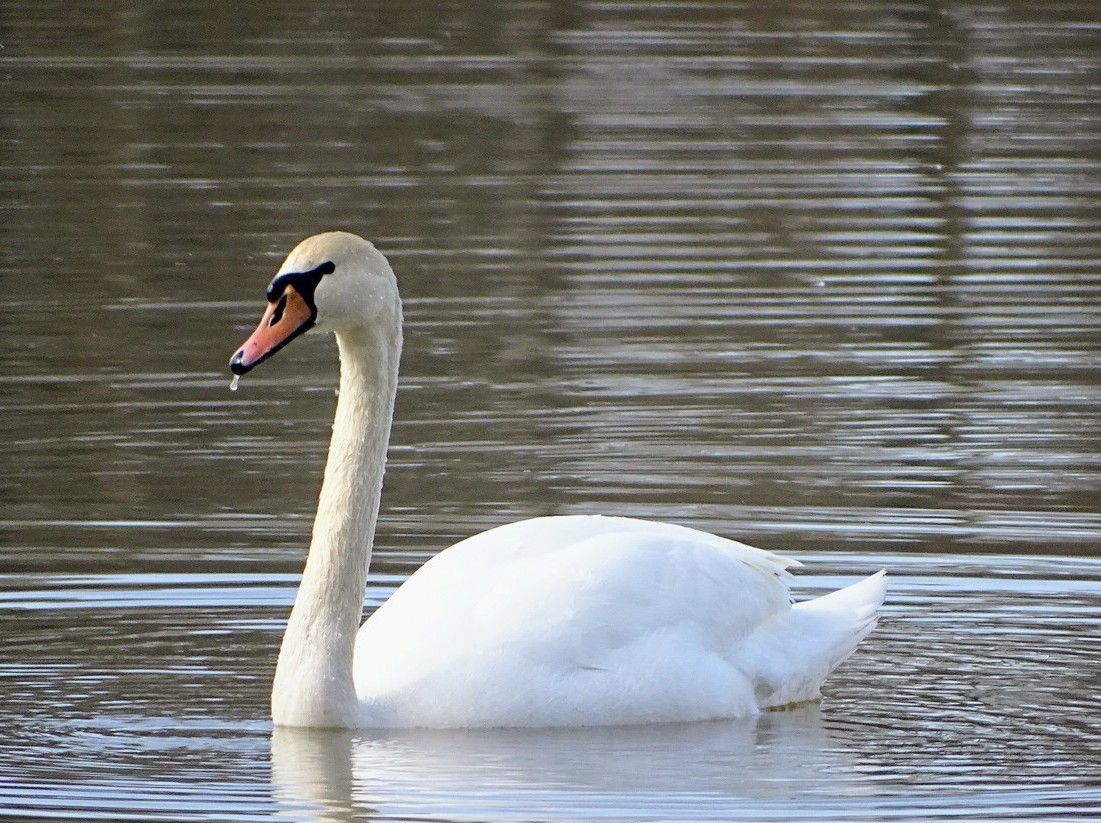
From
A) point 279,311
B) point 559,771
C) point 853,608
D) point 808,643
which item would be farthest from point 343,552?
point 853,608

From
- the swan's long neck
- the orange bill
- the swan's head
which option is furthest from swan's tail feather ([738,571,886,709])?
the orange bill

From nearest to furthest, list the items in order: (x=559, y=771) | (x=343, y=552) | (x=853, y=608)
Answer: (x=559, y=771) → (x=343, y=552) → (x=853, y=608)

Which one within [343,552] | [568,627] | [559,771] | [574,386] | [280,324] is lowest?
[559,771]

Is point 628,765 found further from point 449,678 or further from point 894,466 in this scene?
point 894,466

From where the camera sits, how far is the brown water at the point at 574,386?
8.45 metres

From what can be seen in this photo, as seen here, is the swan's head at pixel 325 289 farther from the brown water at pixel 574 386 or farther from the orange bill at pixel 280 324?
the brown water at pixel 574 386

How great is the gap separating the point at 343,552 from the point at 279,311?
891 mm

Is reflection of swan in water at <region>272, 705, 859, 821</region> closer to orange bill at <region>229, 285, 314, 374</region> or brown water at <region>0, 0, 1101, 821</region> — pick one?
brown water at <region>0, 0, 1101, 821</region>

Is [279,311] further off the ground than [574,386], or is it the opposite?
[279,311]

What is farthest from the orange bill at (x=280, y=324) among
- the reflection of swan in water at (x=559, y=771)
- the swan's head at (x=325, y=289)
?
the reflection of swan in water at (x=559, y=771)

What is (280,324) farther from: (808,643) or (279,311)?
(808,643)

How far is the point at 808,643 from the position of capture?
939cm

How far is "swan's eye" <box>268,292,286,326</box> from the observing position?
846cm

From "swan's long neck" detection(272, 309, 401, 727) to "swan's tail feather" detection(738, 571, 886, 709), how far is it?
1.37 meters
